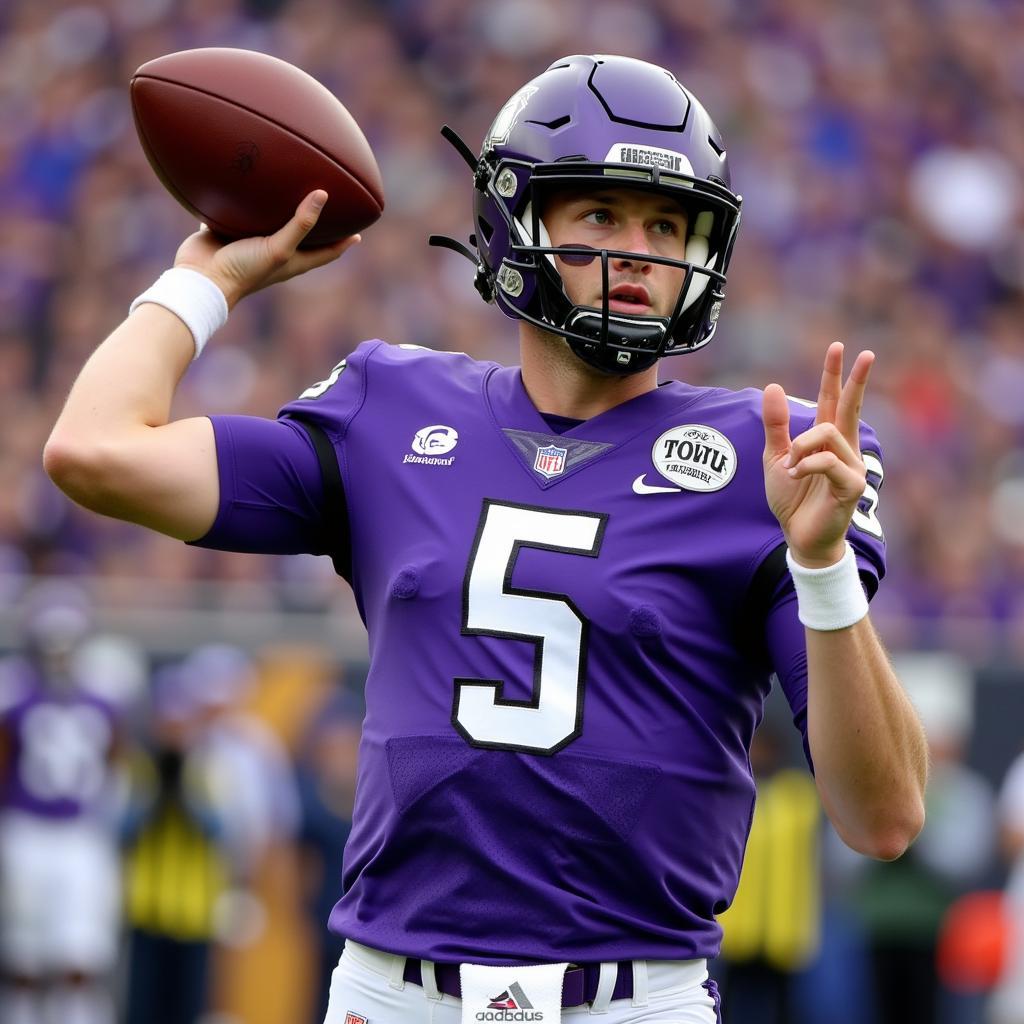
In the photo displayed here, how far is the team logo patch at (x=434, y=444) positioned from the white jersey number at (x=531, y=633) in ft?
0.60

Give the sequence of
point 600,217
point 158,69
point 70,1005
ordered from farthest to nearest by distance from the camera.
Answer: point 70,1005, point 158,69, point 600,217

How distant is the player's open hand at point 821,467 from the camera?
251 cm

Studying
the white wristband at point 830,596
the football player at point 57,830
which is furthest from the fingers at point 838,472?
the football player at point 57,830

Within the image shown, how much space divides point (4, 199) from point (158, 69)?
8718 mm

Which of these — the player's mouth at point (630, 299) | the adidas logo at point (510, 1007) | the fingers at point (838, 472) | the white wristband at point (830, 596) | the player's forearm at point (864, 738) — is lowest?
the adidas logo at point (510, 1007)

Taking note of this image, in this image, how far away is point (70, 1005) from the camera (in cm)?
888

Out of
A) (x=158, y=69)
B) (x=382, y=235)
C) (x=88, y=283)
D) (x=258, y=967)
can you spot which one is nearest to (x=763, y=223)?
(x=382, y=235)

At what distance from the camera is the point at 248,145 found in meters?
3.23

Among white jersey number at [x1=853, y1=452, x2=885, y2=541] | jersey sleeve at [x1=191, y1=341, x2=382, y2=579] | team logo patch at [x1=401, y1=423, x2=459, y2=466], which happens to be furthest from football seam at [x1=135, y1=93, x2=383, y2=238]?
white jersey number at [x1=853, y1=452, x2=885, y2=541]

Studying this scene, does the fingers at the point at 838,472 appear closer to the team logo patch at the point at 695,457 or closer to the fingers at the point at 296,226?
the team logo patch at the point at 695,457

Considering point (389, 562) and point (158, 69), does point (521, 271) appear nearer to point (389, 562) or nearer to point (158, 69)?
point (389, 562)

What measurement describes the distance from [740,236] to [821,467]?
9.41 meters

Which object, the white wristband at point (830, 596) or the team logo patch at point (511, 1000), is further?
the team logo patch at point (511, 1000)

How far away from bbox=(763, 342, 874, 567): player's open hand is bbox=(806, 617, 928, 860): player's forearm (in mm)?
124
